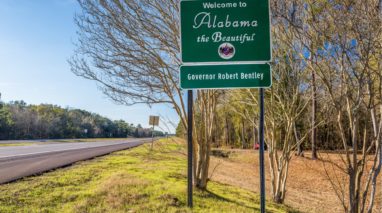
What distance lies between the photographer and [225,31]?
3.73 meters

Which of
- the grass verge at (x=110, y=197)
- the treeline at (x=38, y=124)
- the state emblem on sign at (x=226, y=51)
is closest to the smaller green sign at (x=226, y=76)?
the state emblem on sign at (x=226, y=51)

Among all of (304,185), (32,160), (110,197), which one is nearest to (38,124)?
(32,160)

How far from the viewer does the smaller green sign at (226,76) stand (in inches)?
142

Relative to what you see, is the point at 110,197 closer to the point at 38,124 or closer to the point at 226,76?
the point at 226,76

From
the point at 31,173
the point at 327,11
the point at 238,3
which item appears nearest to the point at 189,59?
the point at 238,3

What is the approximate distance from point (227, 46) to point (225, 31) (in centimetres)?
20

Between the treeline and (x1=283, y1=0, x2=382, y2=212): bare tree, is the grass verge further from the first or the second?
the treeline

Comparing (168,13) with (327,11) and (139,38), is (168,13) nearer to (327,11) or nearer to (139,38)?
(139,38)

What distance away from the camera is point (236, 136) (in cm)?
4641

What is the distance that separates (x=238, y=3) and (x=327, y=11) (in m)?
1.67

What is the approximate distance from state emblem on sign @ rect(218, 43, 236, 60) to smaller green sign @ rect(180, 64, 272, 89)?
0.13 meters

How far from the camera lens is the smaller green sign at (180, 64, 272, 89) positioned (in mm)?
3609

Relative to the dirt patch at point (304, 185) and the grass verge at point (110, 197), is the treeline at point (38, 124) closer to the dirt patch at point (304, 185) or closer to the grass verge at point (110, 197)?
the dirt patch at point (304, 185)

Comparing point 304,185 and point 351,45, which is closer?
point 351,45
